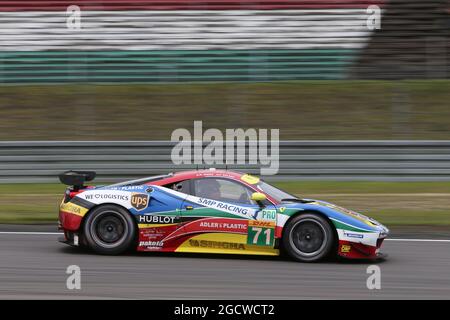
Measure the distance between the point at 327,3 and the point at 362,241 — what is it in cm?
1397

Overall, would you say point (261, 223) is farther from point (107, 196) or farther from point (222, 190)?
point (107, 196)

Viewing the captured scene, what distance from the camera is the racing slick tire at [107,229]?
29.7 feet

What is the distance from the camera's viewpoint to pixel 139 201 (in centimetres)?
911

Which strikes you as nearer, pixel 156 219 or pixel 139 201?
pixel 156 219

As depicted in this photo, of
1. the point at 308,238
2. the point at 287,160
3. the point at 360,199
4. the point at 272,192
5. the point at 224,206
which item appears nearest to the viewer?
the point at 308,238

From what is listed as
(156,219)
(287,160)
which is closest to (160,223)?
(156,219)

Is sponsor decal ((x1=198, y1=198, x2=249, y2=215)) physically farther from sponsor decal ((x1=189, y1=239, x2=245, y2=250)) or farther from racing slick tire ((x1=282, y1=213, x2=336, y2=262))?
racing slick tire ((x1=282, y1=213, x2=336, y2=262))

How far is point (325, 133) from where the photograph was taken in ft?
56.7

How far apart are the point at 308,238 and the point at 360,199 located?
17.6ft

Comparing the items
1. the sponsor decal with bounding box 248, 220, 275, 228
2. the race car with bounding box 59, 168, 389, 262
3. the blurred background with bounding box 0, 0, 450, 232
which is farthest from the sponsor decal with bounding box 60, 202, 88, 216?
the blurred background with bounding box 0, 0, 450, 232

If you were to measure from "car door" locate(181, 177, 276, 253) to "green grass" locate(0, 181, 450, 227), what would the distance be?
11.5 feet

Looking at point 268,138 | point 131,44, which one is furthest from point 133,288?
point 131,44

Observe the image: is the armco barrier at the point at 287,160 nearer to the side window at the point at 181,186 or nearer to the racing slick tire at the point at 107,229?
the side window at the point at 181,186

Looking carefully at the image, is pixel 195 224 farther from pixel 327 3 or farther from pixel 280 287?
pixel 327 3
